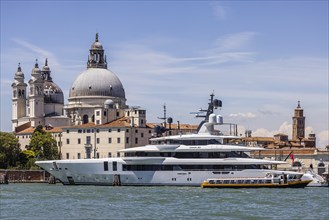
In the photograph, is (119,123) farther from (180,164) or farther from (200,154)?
(200,154)

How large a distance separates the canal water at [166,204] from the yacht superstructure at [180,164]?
4.81 meters

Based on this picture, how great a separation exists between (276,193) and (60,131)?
2688 inches

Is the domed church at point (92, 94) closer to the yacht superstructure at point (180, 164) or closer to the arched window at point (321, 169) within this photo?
the arched window at point (321, 169)

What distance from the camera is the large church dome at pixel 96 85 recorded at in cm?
13700

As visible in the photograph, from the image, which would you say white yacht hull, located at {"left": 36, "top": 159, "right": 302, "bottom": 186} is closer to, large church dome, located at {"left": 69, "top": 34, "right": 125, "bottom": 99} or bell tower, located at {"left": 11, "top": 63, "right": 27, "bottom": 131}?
large church dome, located at {"left": 69, "top": 34, "right": 125, "bottom": 99}

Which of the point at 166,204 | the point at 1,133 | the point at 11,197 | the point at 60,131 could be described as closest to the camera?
the point at 166,204

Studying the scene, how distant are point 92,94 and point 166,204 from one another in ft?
267

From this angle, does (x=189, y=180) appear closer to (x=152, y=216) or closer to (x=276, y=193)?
(x=276, y=193)

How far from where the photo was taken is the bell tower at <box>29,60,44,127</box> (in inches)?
5581

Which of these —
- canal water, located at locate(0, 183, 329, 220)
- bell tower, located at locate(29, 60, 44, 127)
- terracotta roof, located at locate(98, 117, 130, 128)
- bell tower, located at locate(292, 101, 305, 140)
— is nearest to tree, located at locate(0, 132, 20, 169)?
terracotta roof, located at locate(98, 117, 130, 128)

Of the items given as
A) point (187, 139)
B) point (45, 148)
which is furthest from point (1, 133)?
point (187, 139)

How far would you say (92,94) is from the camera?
13675 cm

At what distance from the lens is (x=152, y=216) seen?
160 ft

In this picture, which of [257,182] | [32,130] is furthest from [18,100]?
[257,182]
